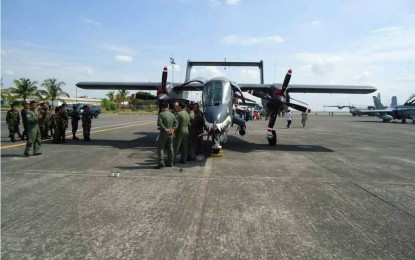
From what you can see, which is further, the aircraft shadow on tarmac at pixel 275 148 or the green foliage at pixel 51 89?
the green foliage at pixel 51 89

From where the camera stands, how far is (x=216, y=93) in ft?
40.3

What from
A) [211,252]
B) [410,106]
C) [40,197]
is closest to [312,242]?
[211,252]

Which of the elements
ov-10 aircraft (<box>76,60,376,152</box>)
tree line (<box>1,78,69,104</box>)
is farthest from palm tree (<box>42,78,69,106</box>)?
ov-10 aircraft (<box>76,60,376,152</box>)

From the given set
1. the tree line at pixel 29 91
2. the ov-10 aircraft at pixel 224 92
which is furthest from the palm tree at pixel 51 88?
the ov-10 aircraft at pixel 224 92

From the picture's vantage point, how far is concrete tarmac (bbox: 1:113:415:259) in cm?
420

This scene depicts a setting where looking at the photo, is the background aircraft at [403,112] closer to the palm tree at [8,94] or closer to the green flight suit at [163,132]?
the green flight suit at [163,132]

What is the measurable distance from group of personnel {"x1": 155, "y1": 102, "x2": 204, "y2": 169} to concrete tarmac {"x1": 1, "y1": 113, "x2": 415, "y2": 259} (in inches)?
25.7

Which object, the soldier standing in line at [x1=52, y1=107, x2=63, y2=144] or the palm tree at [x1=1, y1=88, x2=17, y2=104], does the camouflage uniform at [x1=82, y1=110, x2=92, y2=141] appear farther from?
the palm tree at [x1=1, y1=88, x2=17, y2=104]

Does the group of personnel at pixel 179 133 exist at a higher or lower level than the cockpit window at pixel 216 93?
lower

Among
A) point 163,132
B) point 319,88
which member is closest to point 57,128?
point 163,132

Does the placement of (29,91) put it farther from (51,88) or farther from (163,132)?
(163,132)

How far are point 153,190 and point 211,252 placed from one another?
10.4 ft

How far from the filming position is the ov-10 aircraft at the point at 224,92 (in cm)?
1141

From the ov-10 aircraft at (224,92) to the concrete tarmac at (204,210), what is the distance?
5.95ft
